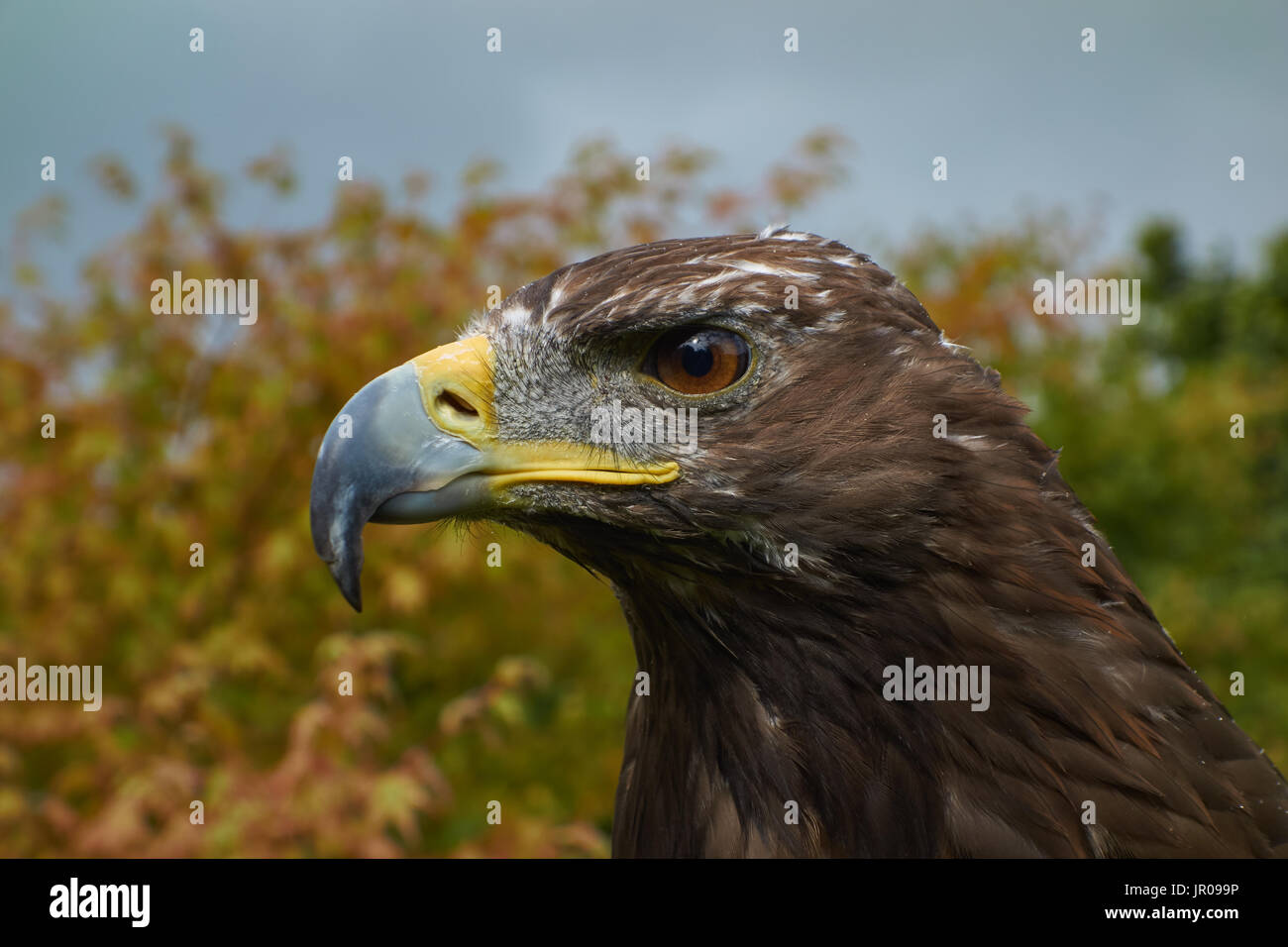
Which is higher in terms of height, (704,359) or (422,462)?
(704,359)

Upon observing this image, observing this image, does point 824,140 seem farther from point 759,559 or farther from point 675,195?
point 759,559

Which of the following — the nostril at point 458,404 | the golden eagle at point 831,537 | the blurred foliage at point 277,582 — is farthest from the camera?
the blurred foliage at point 277,582

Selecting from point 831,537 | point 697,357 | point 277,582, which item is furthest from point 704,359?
point 277,582

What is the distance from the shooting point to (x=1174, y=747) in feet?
7.45

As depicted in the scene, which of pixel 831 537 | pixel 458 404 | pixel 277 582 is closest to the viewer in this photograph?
pixel 831 537

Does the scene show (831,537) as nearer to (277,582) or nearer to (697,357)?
(697,357)

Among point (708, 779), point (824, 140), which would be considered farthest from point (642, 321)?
point (824, 140)

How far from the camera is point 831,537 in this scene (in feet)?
7.14

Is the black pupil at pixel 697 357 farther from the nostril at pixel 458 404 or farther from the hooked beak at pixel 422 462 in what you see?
the nostril at pixel 458 404

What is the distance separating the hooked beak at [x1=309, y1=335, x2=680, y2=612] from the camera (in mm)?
2232

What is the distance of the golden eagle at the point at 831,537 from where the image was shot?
218 cm

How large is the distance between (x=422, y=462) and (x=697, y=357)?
0.57 meters

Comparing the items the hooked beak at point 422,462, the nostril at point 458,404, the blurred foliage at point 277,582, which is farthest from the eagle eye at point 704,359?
the blurred foliage at point 277,582

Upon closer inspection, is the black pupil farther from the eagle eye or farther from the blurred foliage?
the blurred foliage
